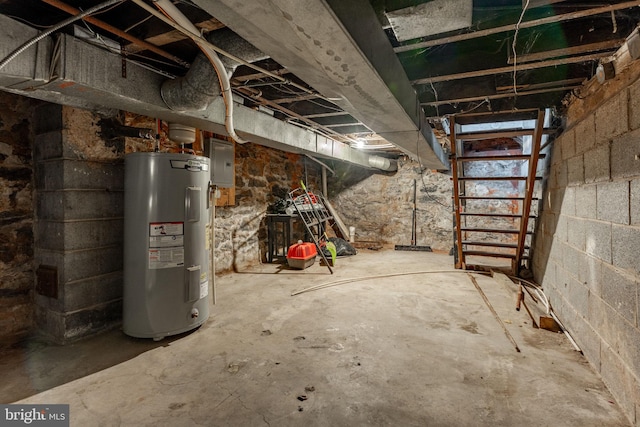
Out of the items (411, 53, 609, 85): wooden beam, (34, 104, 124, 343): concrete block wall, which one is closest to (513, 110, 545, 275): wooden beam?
(411, 53, 609, 85): wooden beam

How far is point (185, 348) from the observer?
2025 mm

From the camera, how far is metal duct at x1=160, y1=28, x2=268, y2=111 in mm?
1607

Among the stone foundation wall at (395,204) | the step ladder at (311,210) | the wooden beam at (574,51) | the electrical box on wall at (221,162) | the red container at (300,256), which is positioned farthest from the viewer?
the stone foundation wall at (395,204)

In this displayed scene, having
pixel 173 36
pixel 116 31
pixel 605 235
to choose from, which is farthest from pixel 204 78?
pixel 605 235

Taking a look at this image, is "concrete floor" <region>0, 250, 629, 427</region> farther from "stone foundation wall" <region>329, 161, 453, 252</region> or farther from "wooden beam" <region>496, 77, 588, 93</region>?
"stone foundation wall" <region>329, 161, 453, 252</region>

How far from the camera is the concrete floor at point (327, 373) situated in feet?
4.62

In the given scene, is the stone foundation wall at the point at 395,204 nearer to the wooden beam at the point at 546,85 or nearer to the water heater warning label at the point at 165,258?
the wooden beam at the point at 546,85

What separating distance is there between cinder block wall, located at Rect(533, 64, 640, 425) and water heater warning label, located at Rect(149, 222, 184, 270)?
101 inches

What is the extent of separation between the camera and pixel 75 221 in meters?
2.11

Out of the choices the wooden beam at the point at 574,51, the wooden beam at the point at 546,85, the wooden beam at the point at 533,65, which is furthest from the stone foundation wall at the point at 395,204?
the wooden beam at the point at 574,51

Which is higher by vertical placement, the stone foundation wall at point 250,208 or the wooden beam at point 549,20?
the wooden beam at point 549,20

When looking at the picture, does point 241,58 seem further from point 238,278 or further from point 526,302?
point 526,302

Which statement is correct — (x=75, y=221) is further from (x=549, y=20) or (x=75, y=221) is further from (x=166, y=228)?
(x=549, y=20)

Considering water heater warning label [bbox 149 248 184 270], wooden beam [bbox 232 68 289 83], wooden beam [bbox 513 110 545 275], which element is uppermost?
wooden beam [bbox 232 68 289 83]
